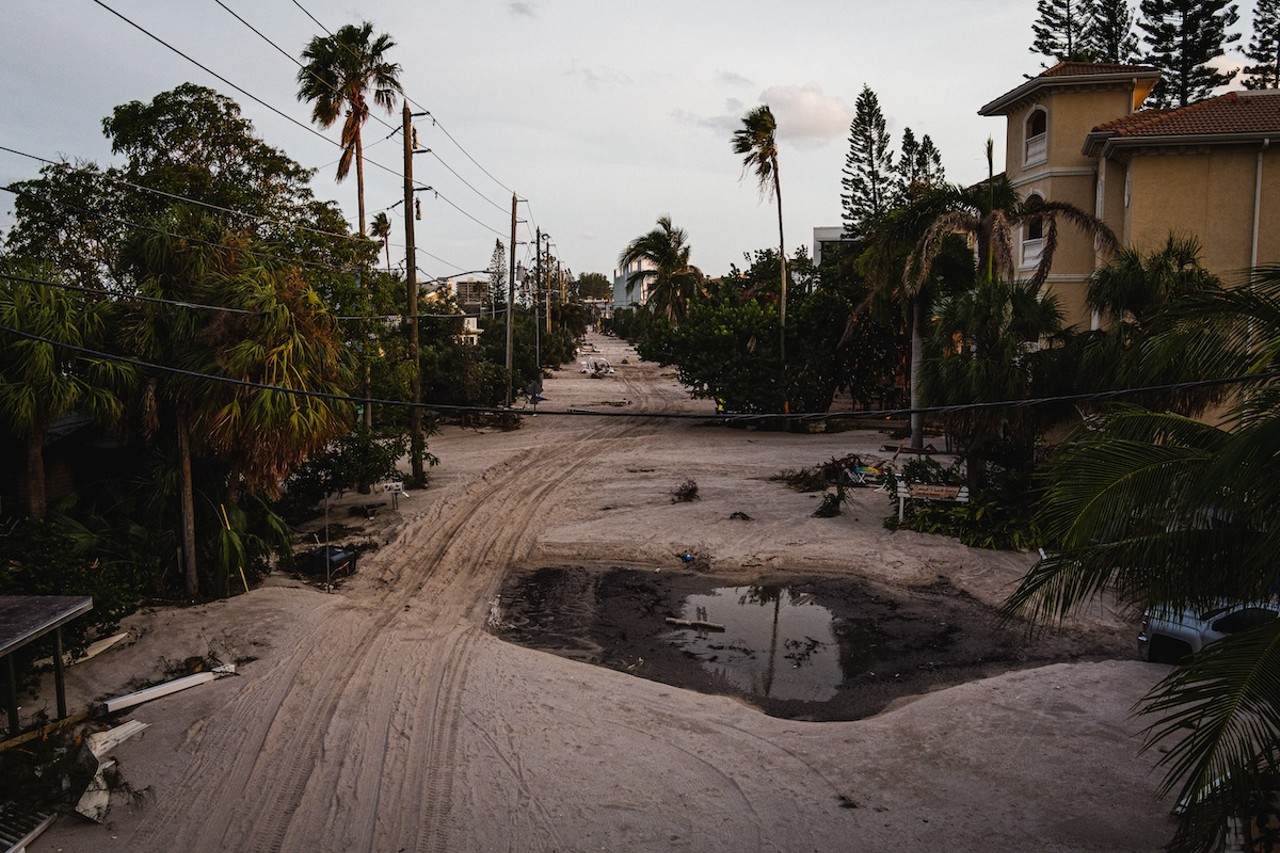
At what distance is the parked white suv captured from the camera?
9.86 metres

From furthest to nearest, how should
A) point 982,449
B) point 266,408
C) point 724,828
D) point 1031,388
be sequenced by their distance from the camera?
point 982,449
point 1031,388
point 266,408
point 724,828

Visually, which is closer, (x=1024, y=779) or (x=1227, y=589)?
A: (x=1227, y=589)

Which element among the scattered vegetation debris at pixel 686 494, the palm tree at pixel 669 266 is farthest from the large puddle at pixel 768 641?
the palm tree at pixel 669 266

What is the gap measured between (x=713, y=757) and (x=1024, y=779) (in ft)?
9.78

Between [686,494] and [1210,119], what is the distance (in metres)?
16.4

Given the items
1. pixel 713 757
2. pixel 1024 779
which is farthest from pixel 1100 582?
pixel 713 757

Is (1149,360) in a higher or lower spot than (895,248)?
lower

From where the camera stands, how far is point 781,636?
1366 cm

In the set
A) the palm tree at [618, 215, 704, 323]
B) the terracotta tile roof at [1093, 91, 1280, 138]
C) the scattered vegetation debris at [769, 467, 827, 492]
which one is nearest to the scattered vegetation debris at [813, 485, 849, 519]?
the scattered vegetation debris at [769, 467, 827, 492]

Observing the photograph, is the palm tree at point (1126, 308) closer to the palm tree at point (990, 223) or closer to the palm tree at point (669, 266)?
the palm tree at point (990, 223)

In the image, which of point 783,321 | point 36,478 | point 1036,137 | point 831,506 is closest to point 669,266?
point 783,321

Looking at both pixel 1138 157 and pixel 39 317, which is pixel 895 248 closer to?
pixel 1138 157

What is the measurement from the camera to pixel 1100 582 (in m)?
6.00

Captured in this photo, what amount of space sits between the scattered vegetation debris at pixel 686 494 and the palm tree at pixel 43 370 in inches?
470
